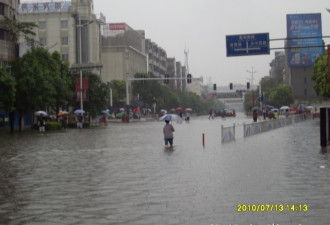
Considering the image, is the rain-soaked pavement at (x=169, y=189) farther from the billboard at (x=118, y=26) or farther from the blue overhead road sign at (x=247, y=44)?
the billboard at (x=118, y=26)

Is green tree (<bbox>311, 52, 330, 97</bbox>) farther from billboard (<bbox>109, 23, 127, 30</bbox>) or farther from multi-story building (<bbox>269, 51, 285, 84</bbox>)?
multi-story building (<bbox>269, 51, 285, 84</bbox>)

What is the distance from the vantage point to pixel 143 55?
5379 inches

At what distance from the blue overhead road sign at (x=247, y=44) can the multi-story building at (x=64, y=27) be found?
63.8 m

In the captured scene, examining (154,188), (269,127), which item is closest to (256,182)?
(154,188)

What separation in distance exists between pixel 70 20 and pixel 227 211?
3601 inches

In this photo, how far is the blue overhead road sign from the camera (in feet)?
111

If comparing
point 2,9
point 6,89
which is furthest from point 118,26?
point 6,89

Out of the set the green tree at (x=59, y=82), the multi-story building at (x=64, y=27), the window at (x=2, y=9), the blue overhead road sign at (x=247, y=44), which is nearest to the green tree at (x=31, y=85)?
the green tree at (x=59, y=82)

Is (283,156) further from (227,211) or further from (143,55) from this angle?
(143,55)

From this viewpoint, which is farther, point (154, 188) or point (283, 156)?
point (283, 156)

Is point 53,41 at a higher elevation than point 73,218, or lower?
higher
